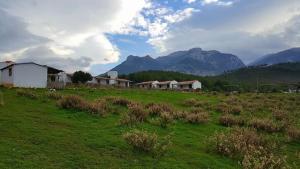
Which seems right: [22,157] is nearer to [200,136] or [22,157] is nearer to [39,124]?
[39,124]

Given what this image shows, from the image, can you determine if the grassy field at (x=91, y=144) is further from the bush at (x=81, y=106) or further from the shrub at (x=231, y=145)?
the bush at (x=81, y=106)

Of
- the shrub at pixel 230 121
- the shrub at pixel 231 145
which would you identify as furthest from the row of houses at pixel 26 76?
the shrub at pixel 231 145

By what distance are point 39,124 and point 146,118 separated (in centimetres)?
656

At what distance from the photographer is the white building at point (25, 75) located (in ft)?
189

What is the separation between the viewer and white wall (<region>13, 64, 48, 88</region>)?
57594 millimetres

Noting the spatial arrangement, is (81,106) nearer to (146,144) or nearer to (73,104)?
(73,104)

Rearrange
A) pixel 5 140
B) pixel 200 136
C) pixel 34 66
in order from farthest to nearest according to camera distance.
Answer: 1. pixel 34 66
2. pixel 200 136
3. pixel 5 140

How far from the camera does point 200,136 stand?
1958cm

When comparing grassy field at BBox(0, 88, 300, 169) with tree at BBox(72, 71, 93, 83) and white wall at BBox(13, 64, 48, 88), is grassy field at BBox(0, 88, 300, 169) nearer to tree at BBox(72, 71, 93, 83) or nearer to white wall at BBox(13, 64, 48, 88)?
white wall at BBox(13, 64, 48, 88)

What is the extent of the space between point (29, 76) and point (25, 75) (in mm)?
605

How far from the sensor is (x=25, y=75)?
58.0 meters

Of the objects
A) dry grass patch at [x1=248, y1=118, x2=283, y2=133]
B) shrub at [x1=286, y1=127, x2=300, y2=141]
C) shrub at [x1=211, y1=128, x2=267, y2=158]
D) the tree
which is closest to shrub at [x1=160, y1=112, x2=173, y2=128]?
shrub at [x1=211, y1=128, x2=267, y2=158]

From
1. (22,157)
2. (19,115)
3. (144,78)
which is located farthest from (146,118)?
(144,78)

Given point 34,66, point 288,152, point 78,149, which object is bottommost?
point 288,152
